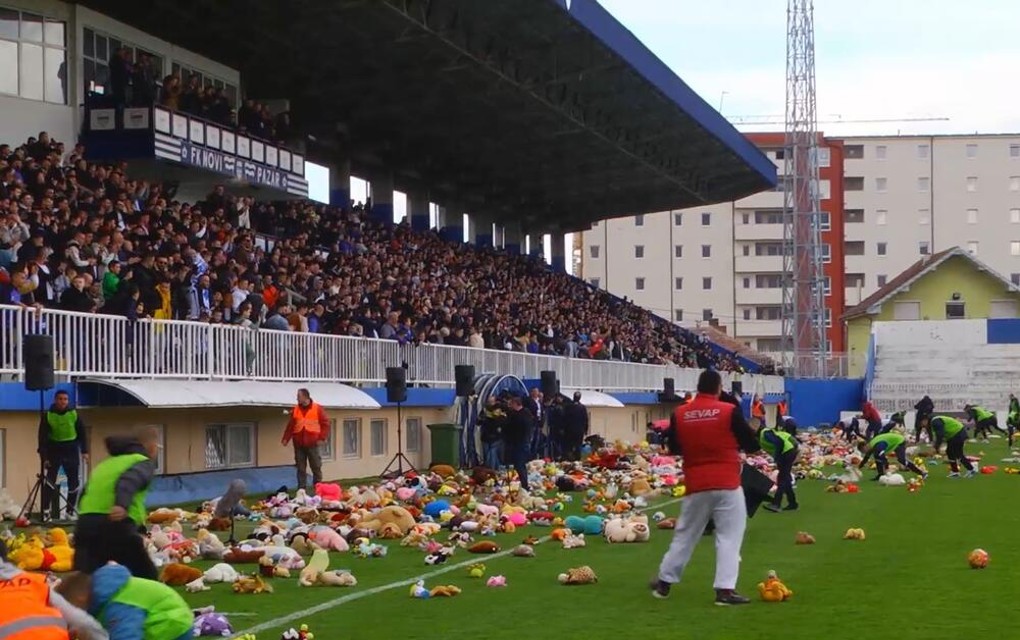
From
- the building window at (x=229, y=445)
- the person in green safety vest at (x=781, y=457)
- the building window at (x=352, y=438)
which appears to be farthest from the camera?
the building window at (x=352, y=438)

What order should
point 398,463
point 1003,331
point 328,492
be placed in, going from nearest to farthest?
1. point 328,492
2. point 398,463
3. point 1003,331

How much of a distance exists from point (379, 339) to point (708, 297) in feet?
304

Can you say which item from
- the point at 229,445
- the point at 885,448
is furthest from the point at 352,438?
the point at 885,448

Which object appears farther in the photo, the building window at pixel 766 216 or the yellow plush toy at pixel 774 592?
the building window at pixel 766 216

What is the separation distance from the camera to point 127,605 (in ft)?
28.6

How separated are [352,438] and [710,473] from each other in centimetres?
2103

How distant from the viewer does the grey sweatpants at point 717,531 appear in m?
13.9

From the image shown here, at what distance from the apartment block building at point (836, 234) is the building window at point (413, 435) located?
8337cm

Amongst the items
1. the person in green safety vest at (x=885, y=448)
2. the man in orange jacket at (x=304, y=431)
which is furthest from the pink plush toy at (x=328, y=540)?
the person in green safety vest at (x=885, y=448)

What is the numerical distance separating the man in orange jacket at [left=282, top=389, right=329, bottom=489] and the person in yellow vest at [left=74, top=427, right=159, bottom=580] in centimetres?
1509

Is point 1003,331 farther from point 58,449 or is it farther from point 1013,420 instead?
point 58,449

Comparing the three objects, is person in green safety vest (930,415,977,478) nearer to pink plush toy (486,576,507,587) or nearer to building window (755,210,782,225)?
pink plush toy (486,576,507,587)

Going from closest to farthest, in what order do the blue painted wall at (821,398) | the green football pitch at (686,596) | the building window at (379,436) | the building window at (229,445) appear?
the green football pitch at (686,596) → the building window at (229,445) → the building window at (379,436) → the blue painted wall at (821,398)

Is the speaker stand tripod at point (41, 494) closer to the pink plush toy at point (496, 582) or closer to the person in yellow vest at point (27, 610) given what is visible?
the pink plush toy at point (496, 582)
